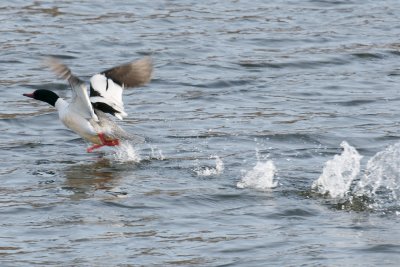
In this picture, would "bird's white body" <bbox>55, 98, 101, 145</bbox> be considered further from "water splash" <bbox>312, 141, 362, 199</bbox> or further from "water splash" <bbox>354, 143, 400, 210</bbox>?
"water splash" <bbox>354, 143, 400, 210</bbox>

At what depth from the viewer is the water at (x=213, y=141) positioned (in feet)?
26.3

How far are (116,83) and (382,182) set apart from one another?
2.93 meters

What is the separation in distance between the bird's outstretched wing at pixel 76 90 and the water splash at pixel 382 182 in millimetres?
2566

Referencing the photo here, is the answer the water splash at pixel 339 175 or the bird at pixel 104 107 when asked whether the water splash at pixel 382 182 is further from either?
the bird at pixel 104 107

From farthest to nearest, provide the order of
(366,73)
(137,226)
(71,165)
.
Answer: (366,73) < (71,165) < (137,226)

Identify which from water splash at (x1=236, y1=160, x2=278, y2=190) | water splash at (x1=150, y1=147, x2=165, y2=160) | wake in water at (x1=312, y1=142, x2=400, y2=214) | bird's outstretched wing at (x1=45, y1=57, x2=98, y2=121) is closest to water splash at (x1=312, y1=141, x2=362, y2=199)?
wake in water at (x1=312, y1=142, x2=400, y2=214)

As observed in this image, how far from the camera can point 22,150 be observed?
11.0 meters

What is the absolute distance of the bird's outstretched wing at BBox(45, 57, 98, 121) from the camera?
32.8ft

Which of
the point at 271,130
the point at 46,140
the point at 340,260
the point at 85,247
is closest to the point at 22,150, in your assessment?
the point at 46,140

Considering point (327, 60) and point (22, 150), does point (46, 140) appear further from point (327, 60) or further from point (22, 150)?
point (327, 60)

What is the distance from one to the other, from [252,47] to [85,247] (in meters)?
8.59

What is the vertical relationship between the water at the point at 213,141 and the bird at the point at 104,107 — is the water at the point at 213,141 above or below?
below

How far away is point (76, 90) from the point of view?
10.4m

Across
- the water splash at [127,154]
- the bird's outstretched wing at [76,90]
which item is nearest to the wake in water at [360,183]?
the water splash at [127,154]
